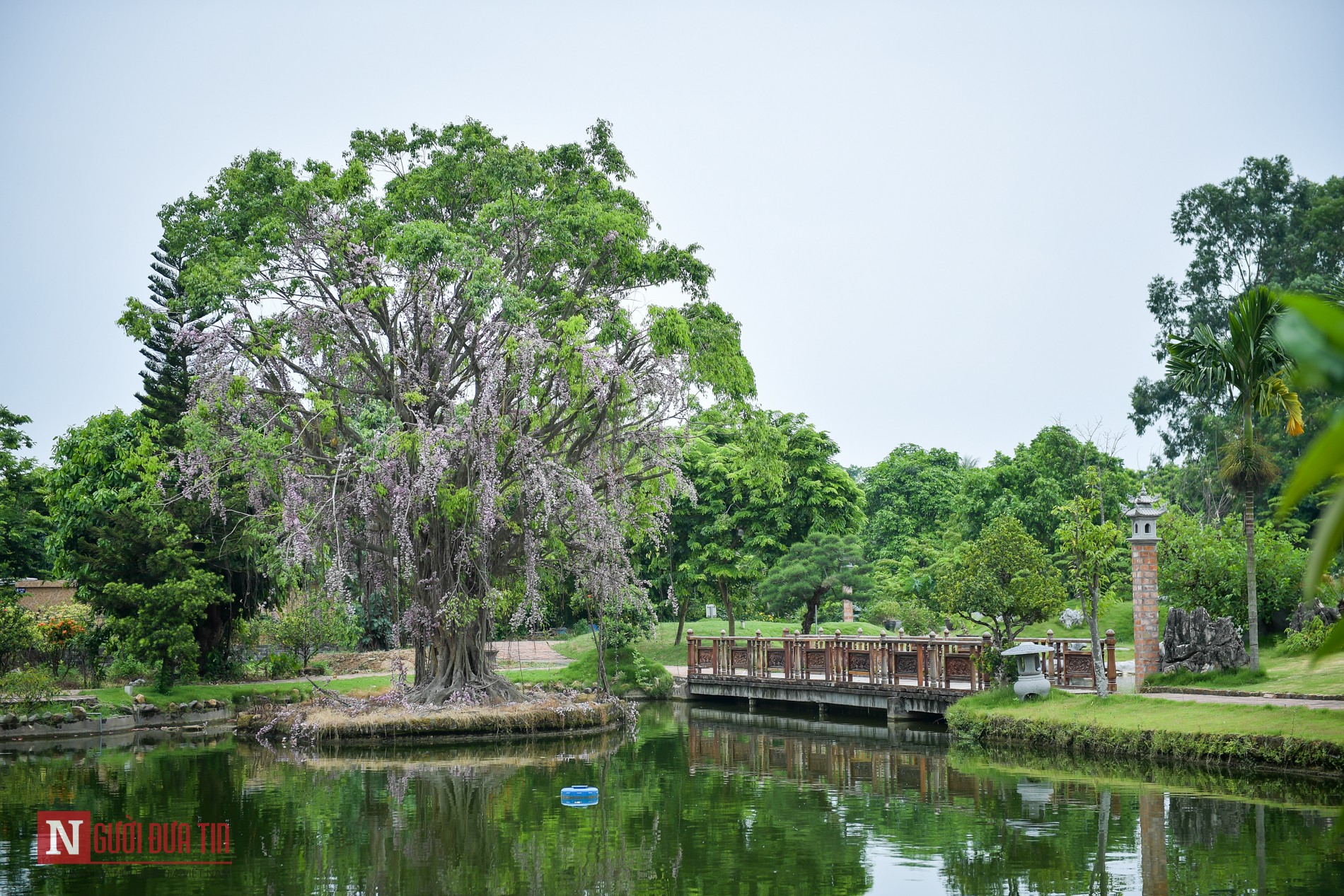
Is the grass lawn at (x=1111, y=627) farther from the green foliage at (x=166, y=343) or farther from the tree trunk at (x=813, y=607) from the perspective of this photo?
the green foliage at (x=166, y=343)

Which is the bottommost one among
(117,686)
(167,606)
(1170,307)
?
(117,686)

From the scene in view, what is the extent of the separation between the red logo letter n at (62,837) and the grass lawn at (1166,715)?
14.6 meters

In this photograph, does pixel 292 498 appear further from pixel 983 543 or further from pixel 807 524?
pixel 807 524

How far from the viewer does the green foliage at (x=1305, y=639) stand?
22.2 m

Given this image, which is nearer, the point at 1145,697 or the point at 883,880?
the point at 883,880

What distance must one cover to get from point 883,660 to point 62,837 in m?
17.0

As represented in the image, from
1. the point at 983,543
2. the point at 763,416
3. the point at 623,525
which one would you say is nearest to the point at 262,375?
the point at 623,525

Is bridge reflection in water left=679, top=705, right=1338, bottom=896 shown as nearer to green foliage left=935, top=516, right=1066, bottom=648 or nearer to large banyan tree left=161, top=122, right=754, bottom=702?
green foliage left=935, top=516, right=1066, bottom=648

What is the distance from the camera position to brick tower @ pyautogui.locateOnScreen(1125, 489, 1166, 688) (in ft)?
72.3

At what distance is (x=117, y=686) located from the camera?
28.3 metres

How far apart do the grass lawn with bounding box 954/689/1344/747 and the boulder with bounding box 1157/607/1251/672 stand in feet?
7.70

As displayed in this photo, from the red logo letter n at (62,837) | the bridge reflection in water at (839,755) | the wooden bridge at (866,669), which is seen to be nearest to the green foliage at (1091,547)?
the wooden bridge at (866,669)

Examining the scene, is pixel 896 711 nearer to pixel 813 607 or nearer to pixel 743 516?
pixel 813 607

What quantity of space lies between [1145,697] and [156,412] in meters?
26.4
